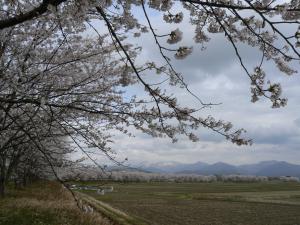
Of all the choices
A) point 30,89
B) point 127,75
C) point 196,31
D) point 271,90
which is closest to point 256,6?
point 271,90

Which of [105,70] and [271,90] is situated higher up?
[105,70]

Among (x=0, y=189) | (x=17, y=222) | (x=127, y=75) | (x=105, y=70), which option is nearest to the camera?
(x=127, y=75)

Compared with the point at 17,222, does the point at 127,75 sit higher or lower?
higher

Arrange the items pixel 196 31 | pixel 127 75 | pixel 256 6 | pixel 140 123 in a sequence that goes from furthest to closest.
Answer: pixel 140 123 → pixel 127 75 → pixel 196 31 → pixel 256 6

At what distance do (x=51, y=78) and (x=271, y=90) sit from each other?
6063 mm

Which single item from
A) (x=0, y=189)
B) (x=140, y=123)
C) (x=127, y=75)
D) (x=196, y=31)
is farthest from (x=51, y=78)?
(x=0, y=189)

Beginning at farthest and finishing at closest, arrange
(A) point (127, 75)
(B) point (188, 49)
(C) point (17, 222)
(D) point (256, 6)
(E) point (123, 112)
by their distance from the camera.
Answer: (C) point (17, 222) < (E) point (123, 112) < (A) point (127, 75) < (B) point (188, 49) < (D) point (256, 6)

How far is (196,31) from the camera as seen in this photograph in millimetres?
4688

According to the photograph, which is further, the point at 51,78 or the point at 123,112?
the point at 51,78

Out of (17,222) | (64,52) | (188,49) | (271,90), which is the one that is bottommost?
(17,222)

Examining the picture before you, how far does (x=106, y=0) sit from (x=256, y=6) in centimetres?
131

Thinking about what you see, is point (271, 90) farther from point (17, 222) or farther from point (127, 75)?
point (17, 222)

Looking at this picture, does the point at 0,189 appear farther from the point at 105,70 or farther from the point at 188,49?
the point at 188,49

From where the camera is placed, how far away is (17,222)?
15984mm
